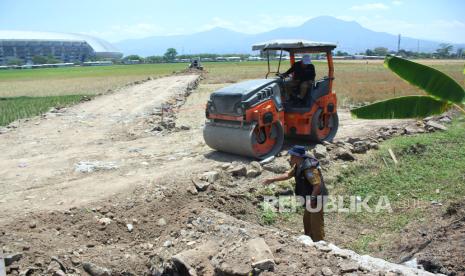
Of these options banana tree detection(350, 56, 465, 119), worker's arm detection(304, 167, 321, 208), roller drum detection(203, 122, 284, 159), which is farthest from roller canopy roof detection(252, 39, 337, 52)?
worker's arm detection(304, 167, 321, 208)

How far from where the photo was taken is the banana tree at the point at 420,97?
5.67 m

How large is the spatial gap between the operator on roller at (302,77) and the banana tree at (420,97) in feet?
12.7

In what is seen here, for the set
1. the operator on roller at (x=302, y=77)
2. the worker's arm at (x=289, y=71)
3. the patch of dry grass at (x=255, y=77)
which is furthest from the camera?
the patch of dry grass at (x=255, y=77)

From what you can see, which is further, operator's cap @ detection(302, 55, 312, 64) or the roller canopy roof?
operator's cap @ detection(302, 55, 312, 64)

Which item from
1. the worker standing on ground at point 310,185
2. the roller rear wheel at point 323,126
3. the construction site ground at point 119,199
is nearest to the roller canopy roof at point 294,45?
the roller rear wheel at point 323,126

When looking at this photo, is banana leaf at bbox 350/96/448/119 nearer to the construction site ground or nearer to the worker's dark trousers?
the worker's dark trousers

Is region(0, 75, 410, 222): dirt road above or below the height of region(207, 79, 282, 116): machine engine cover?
below

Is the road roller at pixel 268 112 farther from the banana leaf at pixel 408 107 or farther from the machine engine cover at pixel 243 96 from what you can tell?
the banana leaf at pixel 408 107

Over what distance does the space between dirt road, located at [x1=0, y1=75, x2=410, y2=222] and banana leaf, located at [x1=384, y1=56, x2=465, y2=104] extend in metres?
4.26

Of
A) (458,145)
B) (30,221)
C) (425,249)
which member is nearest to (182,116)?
(458,145)

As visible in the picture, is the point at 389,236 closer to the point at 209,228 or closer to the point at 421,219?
the point at 421,219

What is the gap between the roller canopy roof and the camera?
376 inches

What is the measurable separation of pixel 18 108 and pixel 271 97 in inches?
708

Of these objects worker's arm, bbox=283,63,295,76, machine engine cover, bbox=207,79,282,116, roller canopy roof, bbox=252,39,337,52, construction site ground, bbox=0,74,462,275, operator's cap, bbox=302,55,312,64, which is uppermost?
roller canopy roof, bbox=252,39,337,52
